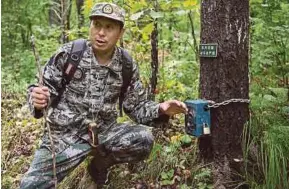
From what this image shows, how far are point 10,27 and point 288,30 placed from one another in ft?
32.2

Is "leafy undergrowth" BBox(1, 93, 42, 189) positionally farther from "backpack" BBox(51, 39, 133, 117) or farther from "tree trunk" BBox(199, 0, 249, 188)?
"tree trunk" BBox(199, 0, 249, 188)

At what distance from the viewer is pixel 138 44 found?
6250 millimetres

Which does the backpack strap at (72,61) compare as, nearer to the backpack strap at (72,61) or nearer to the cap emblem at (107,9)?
the backpack strap at (72,61)

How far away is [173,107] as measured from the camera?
12.8 feet

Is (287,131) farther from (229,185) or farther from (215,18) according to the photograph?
(215,18)

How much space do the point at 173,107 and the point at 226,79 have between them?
516 mm

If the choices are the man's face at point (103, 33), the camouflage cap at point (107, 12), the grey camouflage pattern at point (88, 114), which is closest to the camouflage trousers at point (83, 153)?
the grey camouflage pattern at point (88, 114)

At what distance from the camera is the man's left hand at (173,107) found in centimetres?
382

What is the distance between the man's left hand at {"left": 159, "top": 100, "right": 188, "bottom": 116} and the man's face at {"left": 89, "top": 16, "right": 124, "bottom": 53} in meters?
0.72

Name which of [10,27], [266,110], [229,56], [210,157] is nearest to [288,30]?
[266,110]

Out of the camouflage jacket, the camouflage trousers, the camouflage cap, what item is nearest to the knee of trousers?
the camouflage trousers

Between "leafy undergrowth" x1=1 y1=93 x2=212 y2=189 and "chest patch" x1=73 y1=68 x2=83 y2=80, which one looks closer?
"chest patch" x1=73 y1=68 x2=83 y2=80

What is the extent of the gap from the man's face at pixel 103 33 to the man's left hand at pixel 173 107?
719 mm

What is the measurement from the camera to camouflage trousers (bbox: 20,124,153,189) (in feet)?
12.6
